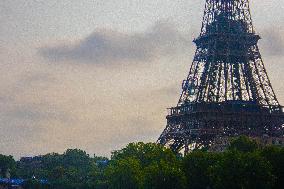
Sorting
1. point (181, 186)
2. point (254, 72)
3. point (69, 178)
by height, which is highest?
point (254, 72)

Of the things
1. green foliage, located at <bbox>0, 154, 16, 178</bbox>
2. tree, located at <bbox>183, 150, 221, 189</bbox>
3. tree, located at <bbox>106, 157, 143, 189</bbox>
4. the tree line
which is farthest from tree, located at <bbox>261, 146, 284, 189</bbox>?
green foliage, located at <bbox>0, 154, 16, 178</bbox>

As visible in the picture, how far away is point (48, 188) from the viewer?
141 m

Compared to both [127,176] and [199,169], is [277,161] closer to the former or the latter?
[199,169]

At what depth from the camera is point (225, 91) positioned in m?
128

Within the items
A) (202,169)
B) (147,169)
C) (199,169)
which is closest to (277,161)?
(202,169)

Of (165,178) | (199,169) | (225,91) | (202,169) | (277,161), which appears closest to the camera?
(277,161)

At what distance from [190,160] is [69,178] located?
6122 centimetres

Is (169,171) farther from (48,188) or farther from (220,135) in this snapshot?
(48,188)

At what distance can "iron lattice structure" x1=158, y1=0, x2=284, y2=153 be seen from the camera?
12144 centimetres

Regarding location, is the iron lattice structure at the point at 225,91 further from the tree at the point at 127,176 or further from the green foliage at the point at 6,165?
the green foliage at the point at 6,165

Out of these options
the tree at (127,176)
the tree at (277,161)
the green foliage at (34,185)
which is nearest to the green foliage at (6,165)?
the green foliage at (34,185)

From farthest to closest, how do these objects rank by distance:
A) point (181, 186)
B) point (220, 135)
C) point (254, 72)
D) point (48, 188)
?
1. point (48, 188)
2. point (254, 72)
3. point (220, 135)
4. point (181, 186)

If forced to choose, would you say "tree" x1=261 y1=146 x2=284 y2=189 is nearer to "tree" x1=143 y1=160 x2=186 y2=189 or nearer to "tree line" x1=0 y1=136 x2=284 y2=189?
"tree line" x1=0 y1=136 x2=284 y2=189

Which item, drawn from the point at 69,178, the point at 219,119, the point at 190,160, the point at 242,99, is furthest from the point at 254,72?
the point at 69,178
